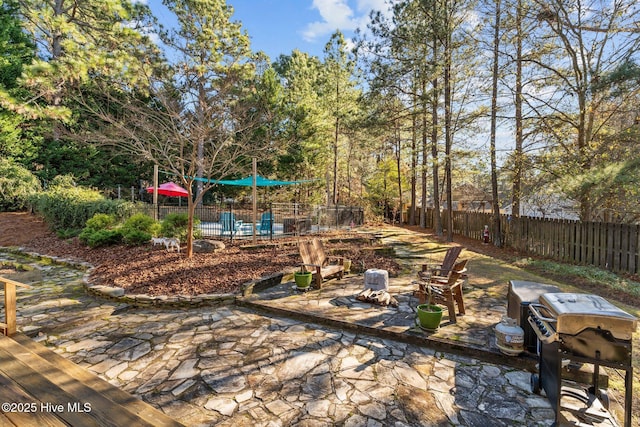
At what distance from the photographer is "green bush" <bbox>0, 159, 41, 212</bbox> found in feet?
44.5

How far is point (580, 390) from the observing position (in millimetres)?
2766

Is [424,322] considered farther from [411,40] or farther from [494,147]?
[411,40]

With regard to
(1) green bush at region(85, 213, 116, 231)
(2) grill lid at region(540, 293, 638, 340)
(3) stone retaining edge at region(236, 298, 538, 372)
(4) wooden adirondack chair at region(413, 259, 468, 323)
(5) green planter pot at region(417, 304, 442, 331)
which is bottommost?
(3) stone retaining edge at region(236, 298, 538, 372)

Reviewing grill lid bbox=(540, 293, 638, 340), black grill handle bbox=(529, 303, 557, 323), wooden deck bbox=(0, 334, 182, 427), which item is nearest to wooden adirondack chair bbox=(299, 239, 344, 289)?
black grill handle bbox=(529, 303, 557, 323)

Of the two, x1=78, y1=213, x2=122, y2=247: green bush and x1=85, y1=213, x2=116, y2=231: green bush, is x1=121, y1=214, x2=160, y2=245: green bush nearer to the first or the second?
x1=78, y1=213, x2=122, y2=247: green bush

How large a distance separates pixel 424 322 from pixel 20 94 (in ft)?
64.2

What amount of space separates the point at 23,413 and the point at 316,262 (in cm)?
449

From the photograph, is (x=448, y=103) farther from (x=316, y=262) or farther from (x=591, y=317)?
(x=591, y=317)

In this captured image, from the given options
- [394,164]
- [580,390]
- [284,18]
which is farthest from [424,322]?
[394,164]

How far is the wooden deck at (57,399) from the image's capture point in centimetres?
182

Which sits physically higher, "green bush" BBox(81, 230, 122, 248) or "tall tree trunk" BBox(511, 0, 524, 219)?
"tall tree trunk" BBox(511, 0, 524, 219)

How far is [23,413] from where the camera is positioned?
1825mm

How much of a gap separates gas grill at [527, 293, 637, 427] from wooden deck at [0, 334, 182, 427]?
2.69 meters

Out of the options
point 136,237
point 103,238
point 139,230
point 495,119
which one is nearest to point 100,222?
point 103,238
